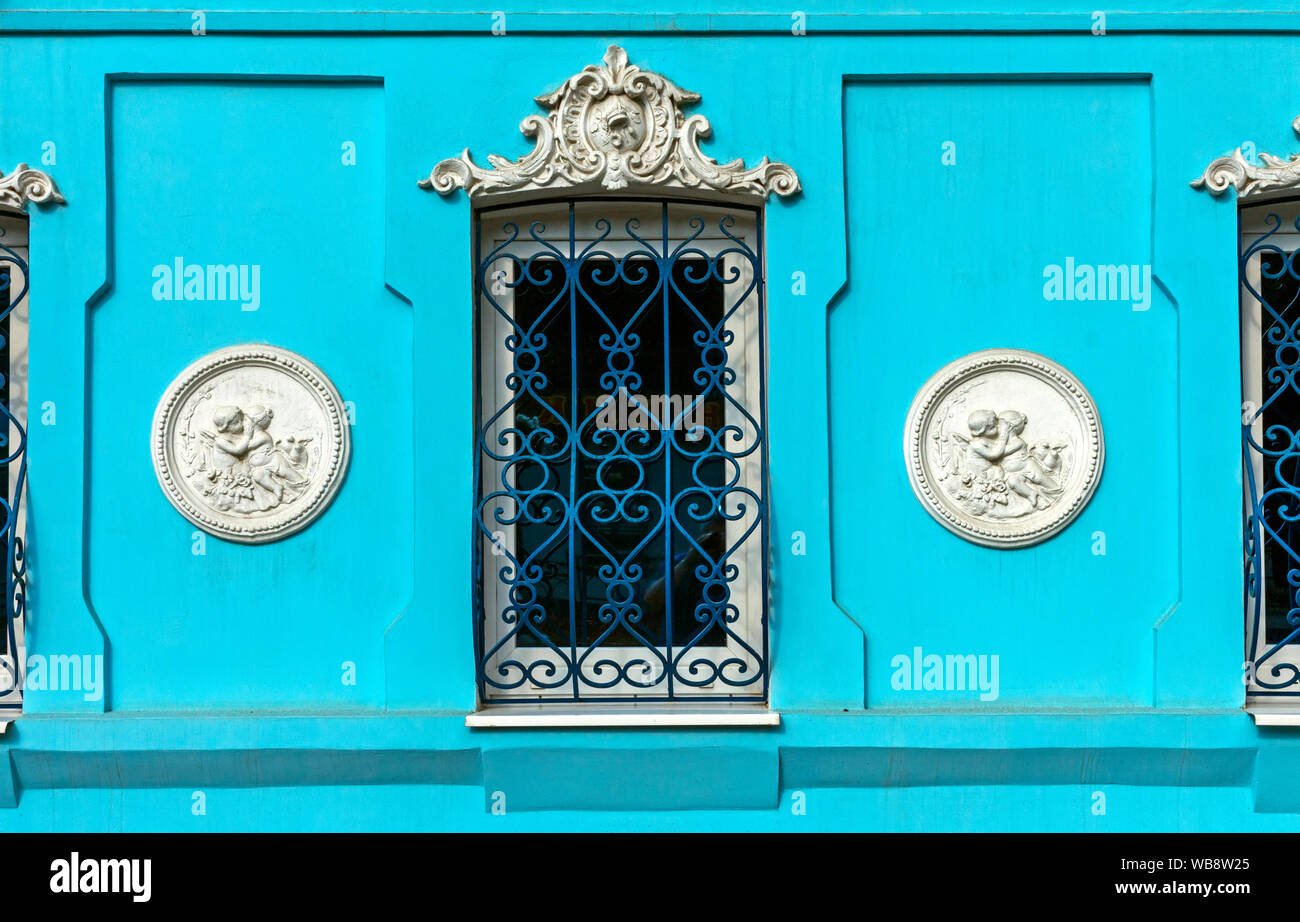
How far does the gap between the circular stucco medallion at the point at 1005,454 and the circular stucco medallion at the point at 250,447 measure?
255 cm

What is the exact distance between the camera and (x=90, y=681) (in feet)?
15.6

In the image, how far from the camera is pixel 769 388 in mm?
4809

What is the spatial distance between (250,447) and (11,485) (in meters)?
1.11

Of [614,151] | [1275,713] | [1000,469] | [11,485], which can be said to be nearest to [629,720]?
[1000,469]

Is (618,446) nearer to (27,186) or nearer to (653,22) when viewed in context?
(653,22)

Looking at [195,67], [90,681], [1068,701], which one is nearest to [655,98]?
[195,67]

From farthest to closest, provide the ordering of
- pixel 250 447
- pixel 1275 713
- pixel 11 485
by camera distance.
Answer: pixel 11 485
pixel 250 447
pixel 1275 713

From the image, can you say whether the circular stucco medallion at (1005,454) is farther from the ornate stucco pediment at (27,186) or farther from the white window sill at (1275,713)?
the ornate stucco pediment at (27,186)

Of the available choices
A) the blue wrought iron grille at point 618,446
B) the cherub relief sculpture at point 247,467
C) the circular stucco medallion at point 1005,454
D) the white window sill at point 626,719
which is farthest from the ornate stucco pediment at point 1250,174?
the cherub relief sculpture at point 247,467

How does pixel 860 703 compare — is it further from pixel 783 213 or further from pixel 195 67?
pixel 195 67

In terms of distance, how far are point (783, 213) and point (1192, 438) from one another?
2002 millimetres

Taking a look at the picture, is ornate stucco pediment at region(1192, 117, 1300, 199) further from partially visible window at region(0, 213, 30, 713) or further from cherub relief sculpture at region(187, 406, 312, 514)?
partially visible window at region(0, 213, 30, 713)

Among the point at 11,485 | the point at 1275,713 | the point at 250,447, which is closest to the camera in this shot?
the point at 1275,713

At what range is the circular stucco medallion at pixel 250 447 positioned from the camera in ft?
15.7
